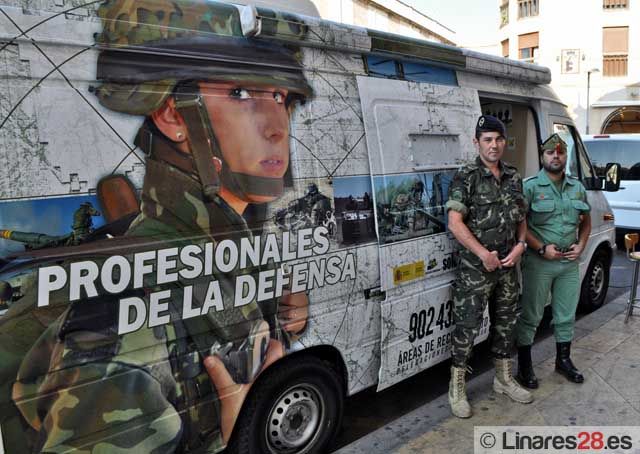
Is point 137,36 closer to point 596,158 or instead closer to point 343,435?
point 343,435

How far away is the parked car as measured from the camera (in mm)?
9484

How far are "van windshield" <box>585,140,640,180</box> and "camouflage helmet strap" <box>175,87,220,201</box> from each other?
9.48 meters

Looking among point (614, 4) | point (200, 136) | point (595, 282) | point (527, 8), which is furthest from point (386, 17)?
point (200, 136)

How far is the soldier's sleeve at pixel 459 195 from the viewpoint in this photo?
10.5ft

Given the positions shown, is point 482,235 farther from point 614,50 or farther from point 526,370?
point 614,50

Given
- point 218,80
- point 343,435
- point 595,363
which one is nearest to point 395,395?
point 343,435

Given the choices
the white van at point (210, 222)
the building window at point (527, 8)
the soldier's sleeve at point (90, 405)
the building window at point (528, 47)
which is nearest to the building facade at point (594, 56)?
the building window at point (528, 47)

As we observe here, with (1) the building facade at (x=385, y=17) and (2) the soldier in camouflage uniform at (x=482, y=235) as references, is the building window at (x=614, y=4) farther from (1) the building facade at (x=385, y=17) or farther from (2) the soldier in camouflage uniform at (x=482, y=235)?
(2) the soldier in camouflage uniform at (x=482, y=235)

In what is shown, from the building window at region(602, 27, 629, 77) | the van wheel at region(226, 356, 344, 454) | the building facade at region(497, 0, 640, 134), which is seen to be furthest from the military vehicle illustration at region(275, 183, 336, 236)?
the building window at region(602, 27, 629, 77)

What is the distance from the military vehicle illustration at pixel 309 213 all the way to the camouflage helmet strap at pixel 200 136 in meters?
0.38

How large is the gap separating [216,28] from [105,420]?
5.69 feet

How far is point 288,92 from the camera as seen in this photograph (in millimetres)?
2541

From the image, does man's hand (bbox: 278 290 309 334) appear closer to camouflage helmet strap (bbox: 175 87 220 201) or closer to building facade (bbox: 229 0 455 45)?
camouflage helmet strap (bbox: 175 87 220 201)

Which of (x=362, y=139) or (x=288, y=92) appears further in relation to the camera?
(x=362, y=139)
